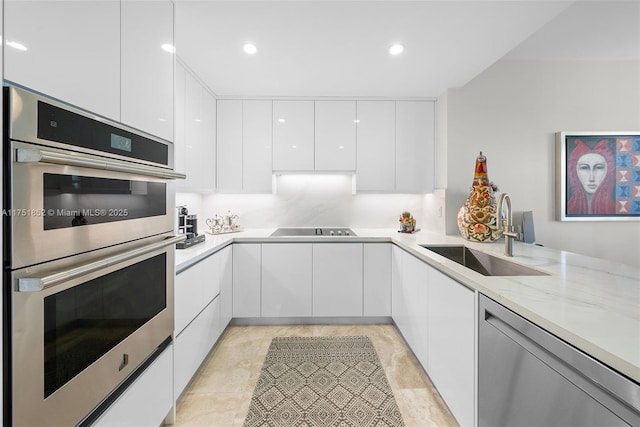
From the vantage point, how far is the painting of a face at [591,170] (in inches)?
100

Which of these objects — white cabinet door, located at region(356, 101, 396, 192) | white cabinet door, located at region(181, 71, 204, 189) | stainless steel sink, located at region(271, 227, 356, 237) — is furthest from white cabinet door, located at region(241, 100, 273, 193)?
white cabinet door, located at region(356, 101, 396, 192)

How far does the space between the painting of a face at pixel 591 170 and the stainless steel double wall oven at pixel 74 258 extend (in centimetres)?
336

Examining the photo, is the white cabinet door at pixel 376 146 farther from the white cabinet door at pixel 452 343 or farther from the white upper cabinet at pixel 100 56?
the white upper cabinet at pixel 100 56

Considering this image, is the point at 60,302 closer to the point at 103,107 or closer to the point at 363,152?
the point at 103,107

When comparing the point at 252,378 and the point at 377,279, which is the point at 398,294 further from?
the point at 252,378

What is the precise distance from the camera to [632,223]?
261 centimetres

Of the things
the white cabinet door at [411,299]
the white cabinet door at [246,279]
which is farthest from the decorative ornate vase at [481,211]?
the white cabinet door at [246,279]

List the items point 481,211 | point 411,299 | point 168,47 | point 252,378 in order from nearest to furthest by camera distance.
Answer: point 168,47 → point 252,378 → point 411,299 → point 481,211

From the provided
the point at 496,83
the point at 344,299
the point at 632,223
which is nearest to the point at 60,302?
the point at 344,299

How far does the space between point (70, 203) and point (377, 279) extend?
2.32 metres

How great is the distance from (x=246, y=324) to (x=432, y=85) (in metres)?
2.84

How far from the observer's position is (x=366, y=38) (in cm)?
185

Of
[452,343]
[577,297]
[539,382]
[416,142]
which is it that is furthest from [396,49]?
[539,382]

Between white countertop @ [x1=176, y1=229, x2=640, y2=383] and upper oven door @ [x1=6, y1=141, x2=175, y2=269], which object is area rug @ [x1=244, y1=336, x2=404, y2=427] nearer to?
white countertop @ [x1=176, y1=229, x2=640, y2=383]
